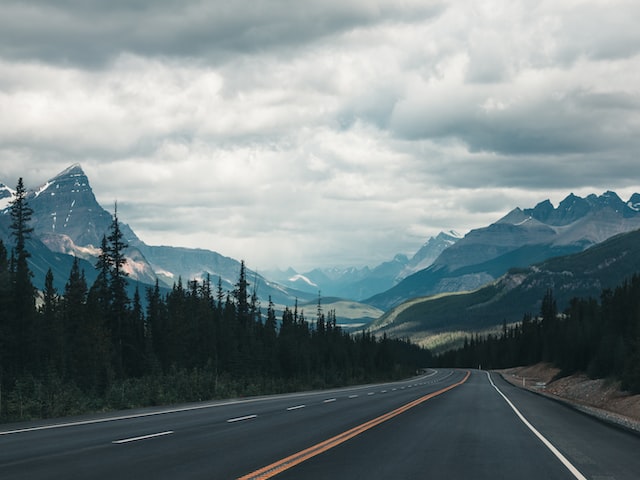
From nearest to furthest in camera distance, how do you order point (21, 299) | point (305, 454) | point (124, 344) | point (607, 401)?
1. point (305, 454)
2. point (607, 401)
3. point (21, 299)
4. point (124, 344)

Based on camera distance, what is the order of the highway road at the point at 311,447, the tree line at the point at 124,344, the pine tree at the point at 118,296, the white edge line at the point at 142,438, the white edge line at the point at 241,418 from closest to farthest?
the highway road at the point at 311,447 < the white edge line at the point at 142,438 < the white edge line at the point at 241,418 < the tree line at the point at 124,344 < the pine tree at the point at 118,296

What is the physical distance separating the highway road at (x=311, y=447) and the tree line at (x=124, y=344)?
8.54m

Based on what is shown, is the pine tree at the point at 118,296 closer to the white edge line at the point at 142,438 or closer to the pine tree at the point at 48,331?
the pine tree at the point at 48,331

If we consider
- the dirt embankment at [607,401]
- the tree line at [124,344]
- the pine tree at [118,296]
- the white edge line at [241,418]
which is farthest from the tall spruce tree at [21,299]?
the white edge line at [241,418]

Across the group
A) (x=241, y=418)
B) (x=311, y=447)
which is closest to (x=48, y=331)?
(x=241, y=418)

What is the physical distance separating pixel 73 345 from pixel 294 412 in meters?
59.4

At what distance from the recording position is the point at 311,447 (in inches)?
568

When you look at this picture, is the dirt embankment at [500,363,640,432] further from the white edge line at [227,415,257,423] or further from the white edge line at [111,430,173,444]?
the white edge line at [111,430,173,444]

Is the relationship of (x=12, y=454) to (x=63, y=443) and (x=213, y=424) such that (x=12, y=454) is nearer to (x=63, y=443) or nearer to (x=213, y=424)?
(x=63, y=443)

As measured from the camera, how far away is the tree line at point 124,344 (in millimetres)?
36031

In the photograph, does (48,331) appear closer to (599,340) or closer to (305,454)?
(599,340)

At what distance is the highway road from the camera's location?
11.4 metres

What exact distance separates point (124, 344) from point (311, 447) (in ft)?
203

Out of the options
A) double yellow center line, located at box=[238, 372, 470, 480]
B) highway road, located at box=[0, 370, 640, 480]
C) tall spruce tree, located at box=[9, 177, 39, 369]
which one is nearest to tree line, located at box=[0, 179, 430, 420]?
tall spruce tree, located at box=[9, 177, 39, 369]
